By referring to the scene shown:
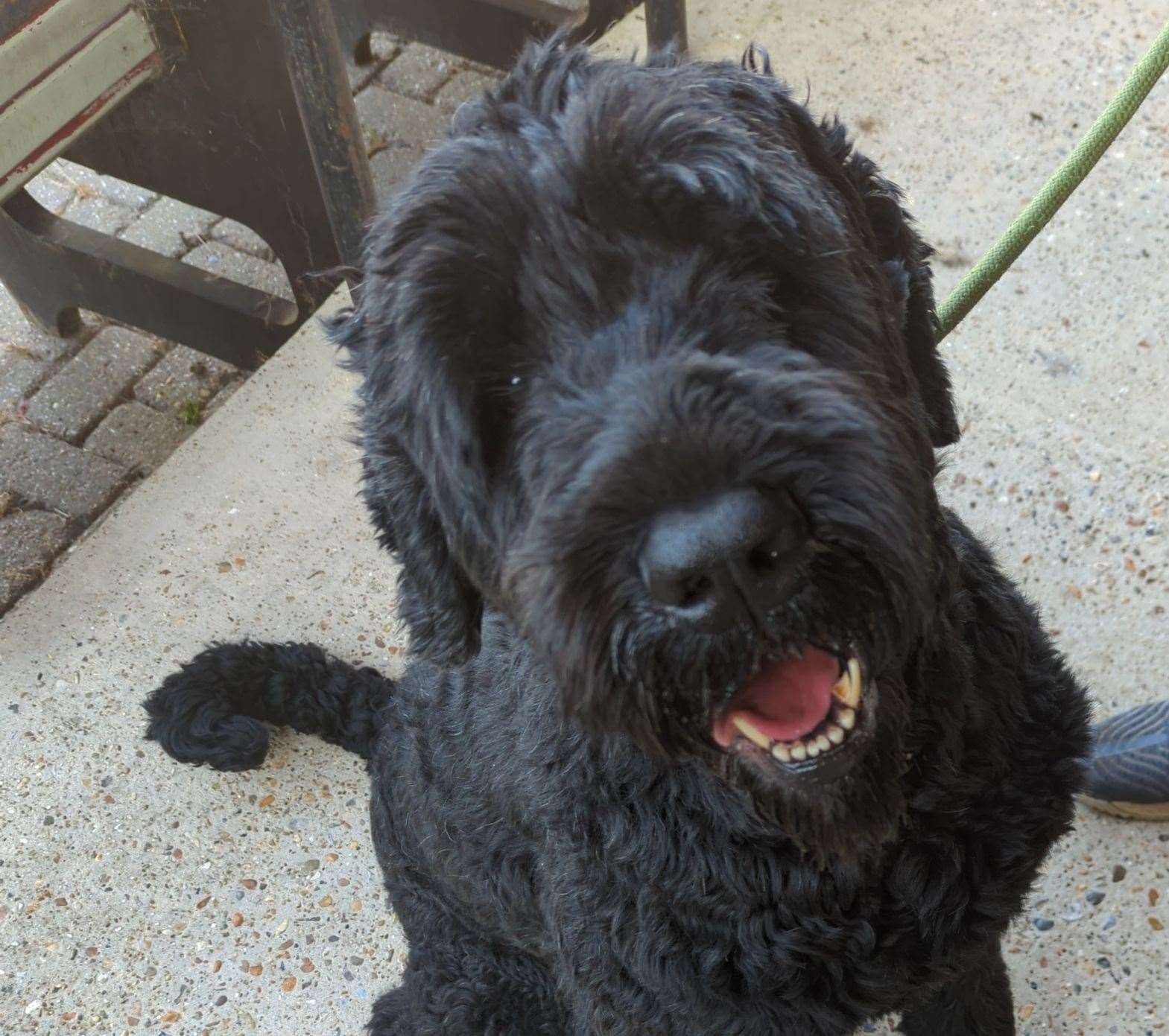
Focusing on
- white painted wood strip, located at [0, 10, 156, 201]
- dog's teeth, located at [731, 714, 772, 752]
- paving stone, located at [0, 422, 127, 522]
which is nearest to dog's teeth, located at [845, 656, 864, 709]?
dog's teeth, located at [731, 714, 772, 752]

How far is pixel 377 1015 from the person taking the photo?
2650mm

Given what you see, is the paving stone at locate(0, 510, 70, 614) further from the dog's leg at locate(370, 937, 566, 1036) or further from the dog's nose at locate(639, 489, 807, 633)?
the dog's nose at locate(639, 489, 807, 633)

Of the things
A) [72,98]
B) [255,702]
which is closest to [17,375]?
[72,98]

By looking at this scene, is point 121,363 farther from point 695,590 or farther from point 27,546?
point 695,590

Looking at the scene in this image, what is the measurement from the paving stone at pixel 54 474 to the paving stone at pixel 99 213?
3.31ft

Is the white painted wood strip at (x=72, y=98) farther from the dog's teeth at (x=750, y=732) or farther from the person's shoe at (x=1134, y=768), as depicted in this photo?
the person's shoe at (x=1134, y=768)

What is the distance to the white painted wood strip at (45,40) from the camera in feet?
10.3

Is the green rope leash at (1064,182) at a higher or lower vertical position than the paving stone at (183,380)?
higher

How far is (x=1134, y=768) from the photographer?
269 cm

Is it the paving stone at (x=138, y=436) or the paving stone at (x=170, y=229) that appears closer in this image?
the paving stone at (x=138, y=436)

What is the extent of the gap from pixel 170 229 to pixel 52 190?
65 centimetres

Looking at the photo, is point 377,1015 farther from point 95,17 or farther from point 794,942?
point 95,17

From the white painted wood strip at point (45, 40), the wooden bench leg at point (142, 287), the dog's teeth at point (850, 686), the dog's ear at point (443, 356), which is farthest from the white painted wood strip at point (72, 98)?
the dog's teeth at point (850, 686)

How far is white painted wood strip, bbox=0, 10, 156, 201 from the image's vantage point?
3.27m
